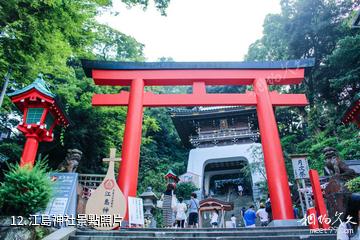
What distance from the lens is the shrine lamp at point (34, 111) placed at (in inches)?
259

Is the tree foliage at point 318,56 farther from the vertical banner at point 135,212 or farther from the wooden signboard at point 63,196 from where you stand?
the wooden signboard at point 63,196

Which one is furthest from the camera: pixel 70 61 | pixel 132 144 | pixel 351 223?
pixel 70 61

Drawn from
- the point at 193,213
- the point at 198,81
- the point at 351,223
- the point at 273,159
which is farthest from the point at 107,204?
the point at 198,81

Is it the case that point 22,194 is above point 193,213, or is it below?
above

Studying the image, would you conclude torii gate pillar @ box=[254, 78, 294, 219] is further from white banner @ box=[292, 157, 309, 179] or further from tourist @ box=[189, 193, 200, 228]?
tourist @ box=[189, 193, 200, 228]

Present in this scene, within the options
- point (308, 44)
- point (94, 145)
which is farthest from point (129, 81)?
point (308, 44)

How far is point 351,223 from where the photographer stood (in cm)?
271

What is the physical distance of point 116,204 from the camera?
18.0 feet

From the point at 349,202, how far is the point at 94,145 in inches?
445

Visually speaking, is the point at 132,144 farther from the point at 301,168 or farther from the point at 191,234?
the point at 301,168

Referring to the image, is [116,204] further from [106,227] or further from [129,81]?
[129,81]

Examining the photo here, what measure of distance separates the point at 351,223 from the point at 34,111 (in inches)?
278

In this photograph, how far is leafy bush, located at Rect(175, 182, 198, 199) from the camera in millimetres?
16562

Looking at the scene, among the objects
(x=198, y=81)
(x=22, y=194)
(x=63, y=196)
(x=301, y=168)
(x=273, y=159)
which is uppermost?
(x=198, y=81)
